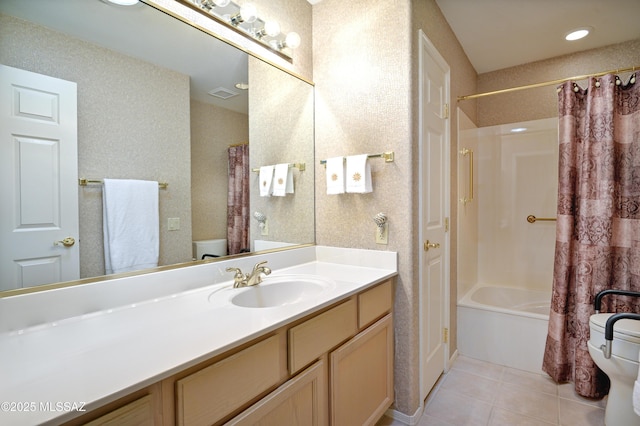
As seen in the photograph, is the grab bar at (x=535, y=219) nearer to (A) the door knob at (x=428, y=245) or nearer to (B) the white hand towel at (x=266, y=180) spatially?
(A) the door knob at (x=428, y=245)

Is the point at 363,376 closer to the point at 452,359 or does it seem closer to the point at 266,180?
the point at 266,180

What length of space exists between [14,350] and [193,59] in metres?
1.20

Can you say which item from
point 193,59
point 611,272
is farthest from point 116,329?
point 611,272

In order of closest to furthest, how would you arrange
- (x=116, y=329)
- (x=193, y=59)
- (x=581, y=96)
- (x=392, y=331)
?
1. (x=116, y=329)
2. (x=193, y=59)
3. (x=392, y=331)
4. (x=581, y=96)

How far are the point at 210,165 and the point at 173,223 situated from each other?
323 millimetres

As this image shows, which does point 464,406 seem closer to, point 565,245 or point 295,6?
point 565,245

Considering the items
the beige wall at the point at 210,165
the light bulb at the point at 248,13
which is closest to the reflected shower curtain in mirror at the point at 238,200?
the beige wall at the point at 210,165

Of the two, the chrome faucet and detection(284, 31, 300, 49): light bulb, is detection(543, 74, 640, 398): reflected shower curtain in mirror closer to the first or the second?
detection(284, 31, 300, 49): light bulb

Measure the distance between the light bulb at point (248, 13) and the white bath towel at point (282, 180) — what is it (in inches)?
29.5

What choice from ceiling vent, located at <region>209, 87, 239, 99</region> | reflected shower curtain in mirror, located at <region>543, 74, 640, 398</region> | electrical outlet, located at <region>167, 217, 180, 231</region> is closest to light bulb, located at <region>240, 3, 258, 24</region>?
ceiling vent, located at <region>209, 87, 239, 99</region>

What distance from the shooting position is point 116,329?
2.94ft

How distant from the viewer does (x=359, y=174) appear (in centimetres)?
170

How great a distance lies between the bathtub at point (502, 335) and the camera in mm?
2191

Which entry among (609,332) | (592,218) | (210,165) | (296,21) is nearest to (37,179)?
(210,165)
